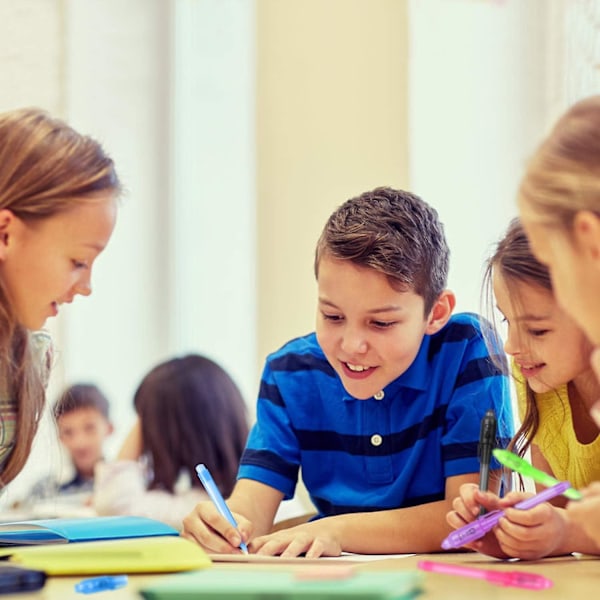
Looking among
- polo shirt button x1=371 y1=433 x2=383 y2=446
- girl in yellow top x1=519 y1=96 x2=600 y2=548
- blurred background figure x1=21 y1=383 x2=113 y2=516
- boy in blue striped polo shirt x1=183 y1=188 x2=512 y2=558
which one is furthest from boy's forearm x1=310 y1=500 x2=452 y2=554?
blurred background figure x1=21 y1=383 x2=113 y2=516

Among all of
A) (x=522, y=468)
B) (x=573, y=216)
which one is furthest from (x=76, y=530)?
(x=573, y=216)

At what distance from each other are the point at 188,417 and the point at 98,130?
1.38 m

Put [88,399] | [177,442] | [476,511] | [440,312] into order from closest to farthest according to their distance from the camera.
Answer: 1. [476,511]
2. [440,312]
3. [177,442]
4. [88,399]

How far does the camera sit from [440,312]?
4.29 ft

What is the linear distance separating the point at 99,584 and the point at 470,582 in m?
0.30

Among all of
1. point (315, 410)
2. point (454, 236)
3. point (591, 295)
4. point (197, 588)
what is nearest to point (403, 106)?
point (454, 236)

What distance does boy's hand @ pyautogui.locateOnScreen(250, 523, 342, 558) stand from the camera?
1.09 m

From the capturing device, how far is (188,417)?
86.2 inches

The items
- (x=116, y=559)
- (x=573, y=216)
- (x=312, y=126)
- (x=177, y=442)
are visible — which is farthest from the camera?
(x=177, y=442)

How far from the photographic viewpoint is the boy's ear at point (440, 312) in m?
1.30

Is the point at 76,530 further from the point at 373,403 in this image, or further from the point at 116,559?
the point at 373,403

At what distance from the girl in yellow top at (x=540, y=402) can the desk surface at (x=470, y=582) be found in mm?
23

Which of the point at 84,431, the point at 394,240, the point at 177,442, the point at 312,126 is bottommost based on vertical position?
the point at 84,431

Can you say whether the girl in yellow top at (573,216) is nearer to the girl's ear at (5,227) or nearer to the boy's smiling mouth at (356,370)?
the boy's smiling mouth at (356,370)
